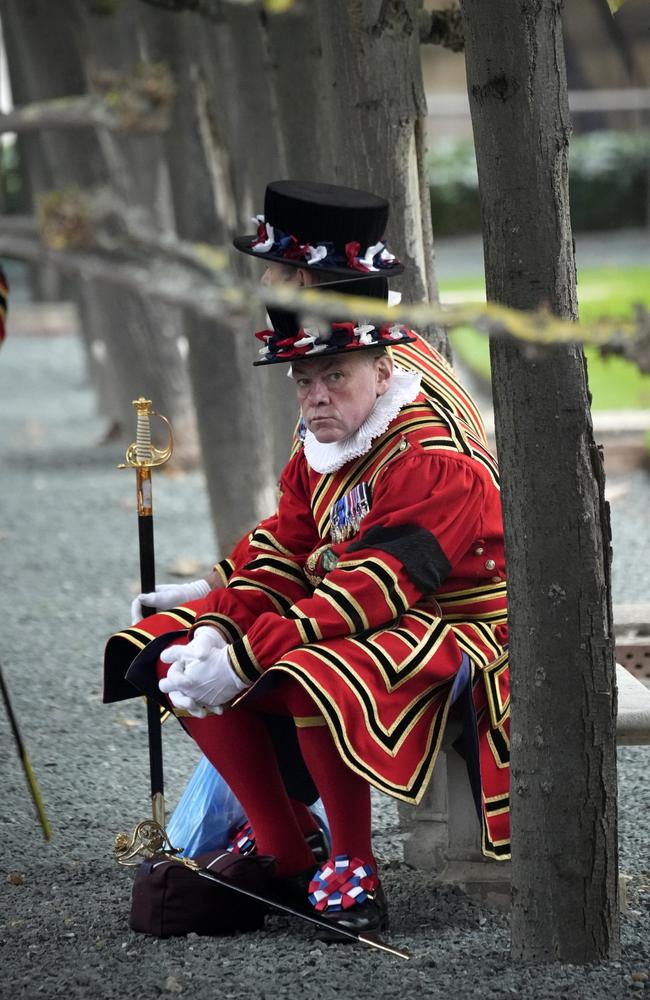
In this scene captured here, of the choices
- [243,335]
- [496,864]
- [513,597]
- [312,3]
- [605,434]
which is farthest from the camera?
[605,434]

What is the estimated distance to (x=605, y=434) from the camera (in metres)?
9.22

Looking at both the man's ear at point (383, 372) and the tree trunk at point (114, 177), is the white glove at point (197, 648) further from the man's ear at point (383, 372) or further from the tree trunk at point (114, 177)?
the tree trunk at point (114, 177)

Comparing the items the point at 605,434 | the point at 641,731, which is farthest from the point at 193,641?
the point at 605,434

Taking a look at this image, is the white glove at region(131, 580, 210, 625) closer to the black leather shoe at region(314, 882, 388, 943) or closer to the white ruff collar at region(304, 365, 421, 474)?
the white ruff collar at region(304, 365, 421, 474)

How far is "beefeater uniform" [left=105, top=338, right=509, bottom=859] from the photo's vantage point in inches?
121

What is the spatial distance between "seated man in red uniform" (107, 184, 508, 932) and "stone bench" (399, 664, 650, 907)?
7.4 inches

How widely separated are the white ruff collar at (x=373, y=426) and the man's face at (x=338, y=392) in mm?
26

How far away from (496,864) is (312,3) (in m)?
3.18

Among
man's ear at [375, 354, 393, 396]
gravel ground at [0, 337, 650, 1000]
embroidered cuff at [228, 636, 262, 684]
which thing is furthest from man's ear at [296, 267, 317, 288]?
gravel ground at [0, 337, 650, 1000]

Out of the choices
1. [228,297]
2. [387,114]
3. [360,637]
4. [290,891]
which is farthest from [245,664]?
[387,114]

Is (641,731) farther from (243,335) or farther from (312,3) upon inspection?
(243,335)

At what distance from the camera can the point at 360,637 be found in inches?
125

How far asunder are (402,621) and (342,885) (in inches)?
23.9

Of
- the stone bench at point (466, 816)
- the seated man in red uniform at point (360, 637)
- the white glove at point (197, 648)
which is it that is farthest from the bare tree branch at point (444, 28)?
the white glove at point (197, 648)
